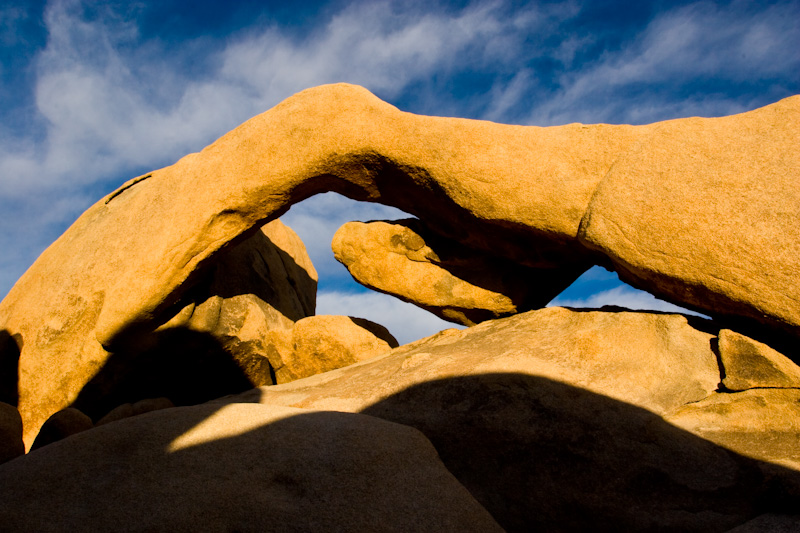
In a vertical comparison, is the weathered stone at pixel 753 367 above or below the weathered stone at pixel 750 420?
above

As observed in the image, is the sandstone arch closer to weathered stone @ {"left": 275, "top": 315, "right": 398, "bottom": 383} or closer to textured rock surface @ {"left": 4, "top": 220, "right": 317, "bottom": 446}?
textured rock surface @ {"left": 4, "top": 220, "right": 317, "bottom": 446}

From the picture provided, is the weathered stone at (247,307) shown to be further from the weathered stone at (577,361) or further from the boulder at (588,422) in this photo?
the boulder at (588,422)

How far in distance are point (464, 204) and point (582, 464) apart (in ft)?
8.44

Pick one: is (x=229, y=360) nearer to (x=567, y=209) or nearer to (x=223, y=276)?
(x=223, y=276)

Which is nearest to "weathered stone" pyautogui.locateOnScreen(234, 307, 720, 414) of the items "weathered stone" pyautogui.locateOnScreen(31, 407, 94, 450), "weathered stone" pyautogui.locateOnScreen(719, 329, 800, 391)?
"weathered stone" pyautogui.locateOnScreen(719, 329, 800, 391)

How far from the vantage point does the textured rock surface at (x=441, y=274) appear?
19.8ft

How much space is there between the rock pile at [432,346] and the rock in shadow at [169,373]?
0.02 meters

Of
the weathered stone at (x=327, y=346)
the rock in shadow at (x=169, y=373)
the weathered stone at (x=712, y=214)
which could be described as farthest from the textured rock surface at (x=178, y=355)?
the weathered stone at (x=712, y=214)

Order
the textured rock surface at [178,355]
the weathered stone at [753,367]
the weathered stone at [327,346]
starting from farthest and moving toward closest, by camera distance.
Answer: the weathered stone at [327,346] < the textured rock surface at [178,355] < the weathered stone at [753,367]

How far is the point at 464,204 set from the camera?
516cm

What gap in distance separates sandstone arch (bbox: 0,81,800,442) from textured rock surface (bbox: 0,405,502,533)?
233cm

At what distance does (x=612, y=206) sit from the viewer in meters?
4.32

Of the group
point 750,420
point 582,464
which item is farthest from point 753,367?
point 582,464

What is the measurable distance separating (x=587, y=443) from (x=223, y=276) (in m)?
4.99
